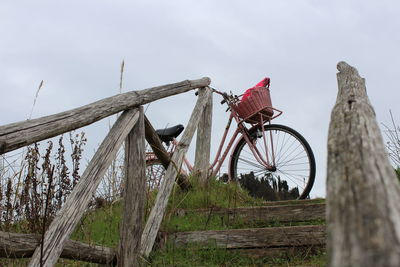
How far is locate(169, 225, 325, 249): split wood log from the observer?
12.7 feet

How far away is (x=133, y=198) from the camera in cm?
317

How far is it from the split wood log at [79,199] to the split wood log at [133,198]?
172 mm

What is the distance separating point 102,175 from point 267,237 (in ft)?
5.49

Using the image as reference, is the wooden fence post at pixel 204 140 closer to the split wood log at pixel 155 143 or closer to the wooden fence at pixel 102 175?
the wooden fence at pixel 102 175

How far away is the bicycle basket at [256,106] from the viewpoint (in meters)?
5.62

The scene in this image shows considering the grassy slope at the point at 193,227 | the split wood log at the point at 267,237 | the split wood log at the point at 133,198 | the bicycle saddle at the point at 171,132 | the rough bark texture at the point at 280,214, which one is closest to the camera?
the split wood log at the point at 133,198

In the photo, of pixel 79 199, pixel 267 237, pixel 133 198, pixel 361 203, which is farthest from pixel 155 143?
pixel 361 203

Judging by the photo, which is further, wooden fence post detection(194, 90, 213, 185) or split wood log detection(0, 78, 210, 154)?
wooden fence post detection(194, 90, 213, 185)

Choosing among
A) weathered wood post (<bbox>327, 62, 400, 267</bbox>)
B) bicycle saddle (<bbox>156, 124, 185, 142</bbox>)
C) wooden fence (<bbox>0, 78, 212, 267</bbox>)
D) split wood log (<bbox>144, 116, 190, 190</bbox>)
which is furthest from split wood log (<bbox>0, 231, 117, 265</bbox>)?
bicycle saddle (<bbox>156, 124, 185, 142</bbox>)

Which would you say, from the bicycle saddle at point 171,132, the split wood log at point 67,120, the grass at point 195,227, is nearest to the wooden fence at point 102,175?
the split wood log at point 67,120

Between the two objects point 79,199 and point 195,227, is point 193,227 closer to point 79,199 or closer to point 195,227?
point 195,227

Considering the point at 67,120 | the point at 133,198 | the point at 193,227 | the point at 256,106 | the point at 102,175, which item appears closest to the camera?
the point at 67,120

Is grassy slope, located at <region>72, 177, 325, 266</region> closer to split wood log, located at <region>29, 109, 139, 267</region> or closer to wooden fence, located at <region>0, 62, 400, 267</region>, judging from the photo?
wooden fence, located at <region>0, 62, 400, 267</region>

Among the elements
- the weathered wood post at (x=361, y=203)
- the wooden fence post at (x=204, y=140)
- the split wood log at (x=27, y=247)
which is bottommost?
the split wood log at (x=27, y=247)
